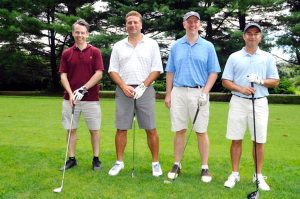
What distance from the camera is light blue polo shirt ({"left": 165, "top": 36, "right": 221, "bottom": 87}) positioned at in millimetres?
5039

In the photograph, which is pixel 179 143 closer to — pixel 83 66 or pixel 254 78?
pixel 254 78

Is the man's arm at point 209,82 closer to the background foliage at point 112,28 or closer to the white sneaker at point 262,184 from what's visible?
the white sneaker at point 262,184

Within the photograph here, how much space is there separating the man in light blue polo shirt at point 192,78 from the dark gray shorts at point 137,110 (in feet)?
0.89

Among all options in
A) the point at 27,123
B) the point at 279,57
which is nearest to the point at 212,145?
the point at 27,123

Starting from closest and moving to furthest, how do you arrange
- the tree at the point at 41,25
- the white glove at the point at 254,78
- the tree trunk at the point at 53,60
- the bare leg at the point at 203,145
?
the white glove at the point at 254,78 → the bare leg at the point at 203,145 → the tree at the point at 41,25 → the tree trunk at the point at 53,60

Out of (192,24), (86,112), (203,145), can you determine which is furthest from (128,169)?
(192,24)

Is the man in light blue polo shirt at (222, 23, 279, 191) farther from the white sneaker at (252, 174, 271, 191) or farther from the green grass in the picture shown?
the green grass

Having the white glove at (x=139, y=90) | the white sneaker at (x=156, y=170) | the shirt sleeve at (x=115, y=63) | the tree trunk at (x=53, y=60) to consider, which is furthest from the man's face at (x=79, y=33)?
the tree trunk at (x=53, y=60)

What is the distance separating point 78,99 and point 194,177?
163 cm

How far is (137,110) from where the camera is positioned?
5.37 metres

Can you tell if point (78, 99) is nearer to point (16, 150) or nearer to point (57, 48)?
point (16, 150)

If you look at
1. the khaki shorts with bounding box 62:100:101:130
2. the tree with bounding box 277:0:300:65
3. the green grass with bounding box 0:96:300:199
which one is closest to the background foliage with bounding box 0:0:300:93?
the tree with bounding box 277:0:300:65

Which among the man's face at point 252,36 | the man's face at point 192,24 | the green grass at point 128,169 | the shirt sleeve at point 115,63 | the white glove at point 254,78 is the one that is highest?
the man's face at point 192,24

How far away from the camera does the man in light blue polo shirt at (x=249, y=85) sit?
4.76 metres
